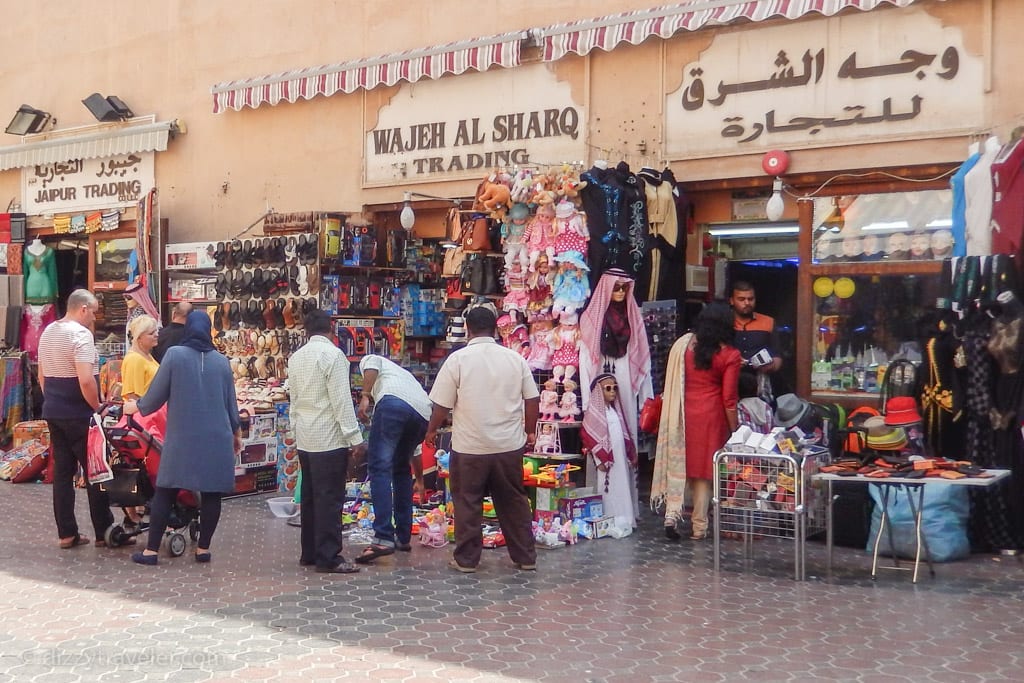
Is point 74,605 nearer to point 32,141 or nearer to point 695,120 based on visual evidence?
point 695,120

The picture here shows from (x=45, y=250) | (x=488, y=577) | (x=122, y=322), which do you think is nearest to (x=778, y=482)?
(x=488, y=577)

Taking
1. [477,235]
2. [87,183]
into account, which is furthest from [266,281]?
[87,183]

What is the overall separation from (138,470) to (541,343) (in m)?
3.18

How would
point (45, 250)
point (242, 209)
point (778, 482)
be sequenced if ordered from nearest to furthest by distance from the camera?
1. point (778, 482)
2. point (242, 209)
3. point (45, 250)

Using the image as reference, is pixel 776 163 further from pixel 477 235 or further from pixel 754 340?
pixel 477 235

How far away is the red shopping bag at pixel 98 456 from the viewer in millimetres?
8047

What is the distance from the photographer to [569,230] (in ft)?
30.1

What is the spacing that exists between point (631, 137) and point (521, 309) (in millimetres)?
2069

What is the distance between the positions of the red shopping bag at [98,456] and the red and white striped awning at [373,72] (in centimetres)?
514

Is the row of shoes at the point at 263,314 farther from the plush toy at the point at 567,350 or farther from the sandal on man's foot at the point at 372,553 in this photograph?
the sandal on man's foot at the point at 372,553

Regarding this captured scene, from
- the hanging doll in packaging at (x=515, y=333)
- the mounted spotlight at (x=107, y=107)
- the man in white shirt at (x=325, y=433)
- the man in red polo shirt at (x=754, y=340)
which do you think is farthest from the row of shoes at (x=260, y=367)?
the man in red polo shirt at (x=754, y=340)

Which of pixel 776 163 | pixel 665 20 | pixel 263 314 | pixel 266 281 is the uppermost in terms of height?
pixel 665 20

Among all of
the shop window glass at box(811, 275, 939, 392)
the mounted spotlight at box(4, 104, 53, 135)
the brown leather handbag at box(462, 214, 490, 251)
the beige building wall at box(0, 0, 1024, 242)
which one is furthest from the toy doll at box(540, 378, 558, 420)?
the mounted spotlight at box(4, 104, 53, 135)

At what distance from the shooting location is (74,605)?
669cm
